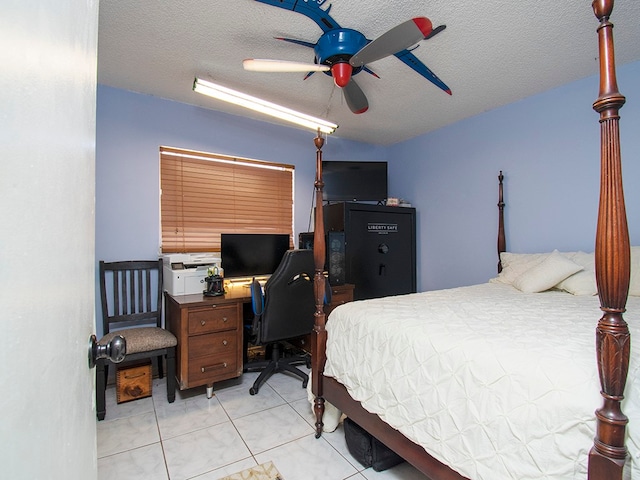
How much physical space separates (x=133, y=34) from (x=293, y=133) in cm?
182

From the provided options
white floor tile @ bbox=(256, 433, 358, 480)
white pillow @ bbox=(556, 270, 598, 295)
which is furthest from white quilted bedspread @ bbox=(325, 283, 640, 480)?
white floor tile @ bbox=(256, 433, 358, 480)

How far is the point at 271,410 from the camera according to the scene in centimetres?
223

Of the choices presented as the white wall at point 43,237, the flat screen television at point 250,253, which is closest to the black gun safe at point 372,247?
the flat screen television at point 250,253

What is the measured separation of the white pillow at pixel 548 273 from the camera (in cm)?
221

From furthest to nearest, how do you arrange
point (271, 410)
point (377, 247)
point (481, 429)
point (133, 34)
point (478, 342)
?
point (377, 247), point (271, 410), point (133, 34), point (478, 342), point (481, 429)

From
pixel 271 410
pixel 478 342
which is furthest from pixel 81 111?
pixel 271 410

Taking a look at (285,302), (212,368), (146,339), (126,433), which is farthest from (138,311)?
(285,302)

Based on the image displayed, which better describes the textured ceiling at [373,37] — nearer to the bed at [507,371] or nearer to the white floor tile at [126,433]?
the bed at [507,371]

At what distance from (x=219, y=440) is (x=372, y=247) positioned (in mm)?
2239

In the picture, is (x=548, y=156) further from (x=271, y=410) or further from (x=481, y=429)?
(x=271, y=410)

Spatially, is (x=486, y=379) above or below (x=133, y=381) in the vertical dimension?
above

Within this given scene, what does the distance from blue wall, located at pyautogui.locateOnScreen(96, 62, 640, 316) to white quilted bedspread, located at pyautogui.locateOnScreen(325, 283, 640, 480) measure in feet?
3.70

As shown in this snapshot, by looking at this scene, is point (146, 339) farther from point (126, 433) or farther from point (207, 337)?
point (126, 433)

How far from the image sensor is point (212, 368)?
235 centimetres
